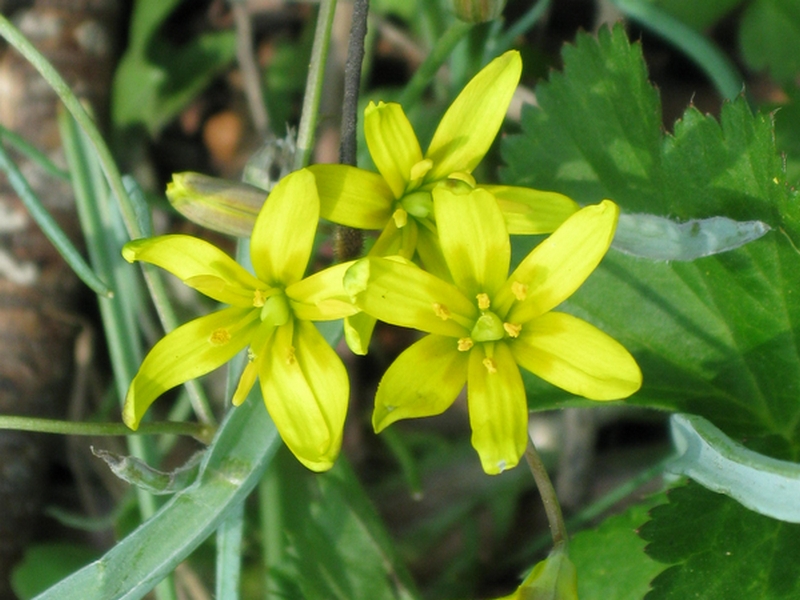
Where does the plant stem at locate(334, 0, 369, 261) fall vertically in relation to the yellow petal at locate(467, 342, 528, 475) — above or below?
above

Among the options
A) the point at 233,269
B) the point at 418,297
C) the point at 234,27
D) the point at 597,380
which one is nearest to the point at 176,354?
the point at 233,269

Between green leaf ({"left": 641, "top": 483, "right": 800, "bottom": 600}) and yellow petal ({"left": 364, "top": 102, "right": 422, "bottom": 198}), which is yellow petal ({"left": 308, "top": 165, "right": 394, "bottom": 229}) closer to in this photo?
yellow petal ({"left": 364, "top": 102, "right": 422, "bottom": 198})

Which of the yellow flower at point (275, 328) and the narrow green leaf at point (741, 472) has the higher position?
the yellow flower at point (275, 328)

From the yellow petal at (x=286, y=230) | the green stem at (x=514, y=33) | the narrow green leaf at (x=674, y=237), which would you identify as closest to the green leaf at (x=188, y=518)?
the yellow petal at (x=286, y=230)

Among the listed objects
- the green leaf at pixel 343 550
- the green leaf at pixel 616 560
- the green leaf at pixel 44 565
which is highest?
the green leaf at pixel 616 560

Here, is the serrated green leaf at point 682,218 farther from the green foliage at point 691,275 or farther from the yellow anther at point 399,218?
the yellow anther at point 399,218

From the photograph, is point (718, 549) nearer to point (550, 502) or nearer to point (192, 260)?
point (550, 502)

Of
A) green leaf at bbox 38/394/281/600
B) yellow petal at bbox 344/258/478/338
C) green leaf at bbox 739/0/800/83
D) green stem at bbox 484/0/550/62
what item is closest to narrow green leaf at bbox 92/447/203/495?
green leaf at bbox 38/394/281/600
